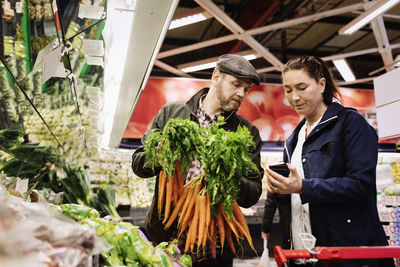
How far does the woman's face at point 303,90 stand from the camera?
1.94 metres

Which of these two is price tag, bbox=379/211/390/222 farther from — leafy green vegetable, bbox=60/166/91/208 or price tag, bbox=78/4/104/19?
price tag, bbox=78/4/104/19

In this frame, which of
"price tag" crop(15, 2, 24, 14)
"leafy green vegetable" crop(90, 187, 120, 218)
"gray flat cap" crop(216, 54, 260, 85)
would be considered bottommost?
"leafy green vegetable" crop(90, 187, 120, 218)

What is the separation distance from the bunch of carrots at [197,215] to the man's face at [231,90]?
53 centimetres

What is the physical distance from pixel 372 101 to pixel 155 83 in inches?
202

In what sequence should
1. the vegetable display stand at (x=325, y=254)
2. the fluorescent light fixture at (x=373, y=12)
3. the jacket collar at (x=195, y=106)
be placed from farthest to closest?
the fluorescent light fixture at (x=373, y=12)
the jacket collar at (x=195, y=106)
the vegetable display stand at (x=325, y=254)

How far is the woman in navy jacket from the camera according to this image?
1.67 m

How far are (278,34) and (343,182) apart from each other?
289 inches

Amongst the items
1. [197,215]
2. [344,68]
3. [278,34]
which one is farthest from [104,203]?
[278,34]

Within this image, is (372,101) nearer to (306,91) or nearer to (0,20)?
(306,91)

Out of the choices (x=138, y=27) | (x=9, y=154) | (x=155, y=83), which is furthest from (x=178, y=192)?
(x=155, y=83)

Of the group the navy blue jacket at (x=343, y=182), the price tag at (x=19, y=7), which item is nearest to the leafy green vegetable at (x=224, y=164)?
the navy blue jacket at (x=343, y=182)

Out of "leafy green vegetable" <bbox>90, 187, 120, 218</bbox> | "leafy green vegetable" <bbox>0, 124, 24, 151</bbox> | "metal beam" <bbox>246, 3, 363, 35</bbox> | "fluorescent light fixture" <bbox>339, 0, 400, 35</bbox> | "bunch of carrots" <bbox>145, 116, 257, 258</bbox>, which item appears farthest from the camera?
"metal beam" <bbox>246, 3, 363, 35</bbox>

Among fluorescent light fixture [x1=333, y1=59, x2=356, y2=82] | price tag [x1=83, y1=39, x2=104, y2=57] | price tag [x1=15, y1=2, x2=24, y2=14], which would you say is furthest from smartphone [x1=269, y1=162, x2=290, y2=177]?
fluorescent light fixture [x1=333, y1=59, x2=356, y2=82]

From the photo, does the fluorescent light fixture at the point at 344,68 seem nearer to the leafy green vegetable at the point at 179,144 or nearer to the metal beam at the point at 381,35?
the metal beam at the point at 381,35
